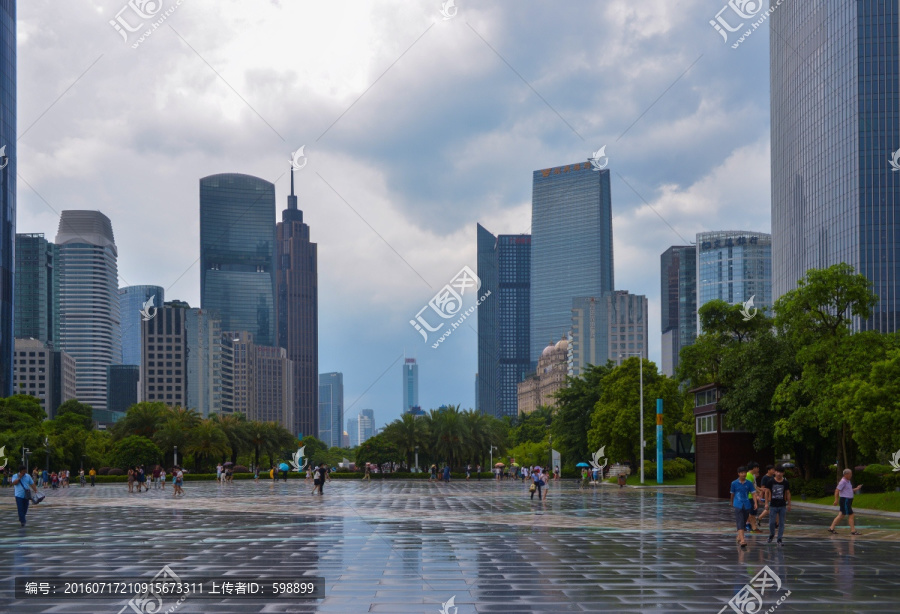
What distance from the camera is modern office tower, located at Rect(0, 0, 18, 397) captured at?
11250cm

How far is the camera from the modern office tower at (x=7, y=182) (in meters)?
112

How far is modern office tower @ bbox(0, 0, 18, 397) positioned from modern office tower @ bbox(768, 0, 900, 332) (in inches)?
3897

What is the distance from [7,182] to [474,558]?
114 metres

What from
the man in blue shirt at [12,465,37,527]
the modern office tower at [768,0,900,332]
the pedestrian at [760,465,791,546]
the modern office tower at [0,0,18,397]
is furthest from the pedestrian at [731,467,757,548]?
the modern office tower at [0,0,18,397]

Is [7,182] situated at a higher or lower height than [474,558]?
higher

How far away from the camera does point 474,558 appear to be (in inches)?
715

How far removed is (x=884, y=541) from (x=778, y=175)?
119 metres

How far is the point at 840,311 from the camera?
4094cm

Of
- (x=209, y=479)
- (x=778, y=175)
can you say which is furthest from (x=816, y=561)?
(x=778, y=175)

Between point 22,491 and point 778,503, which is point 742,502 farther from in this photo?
point 22,491

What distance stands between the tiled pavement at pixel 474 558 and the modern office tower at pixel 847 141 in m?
85.6

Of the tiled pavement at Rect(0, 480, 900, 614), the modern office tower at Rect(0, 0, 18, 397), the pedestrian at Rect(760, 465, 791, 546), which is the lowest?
the tiled pavement at Rect(0, 480, 900, 614)

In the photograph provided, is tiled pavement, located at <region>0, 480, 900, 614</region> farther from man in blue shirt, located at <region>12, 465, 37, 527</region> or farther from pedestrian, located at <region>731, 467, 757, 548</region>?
man in blue shirt, located at <region>12, 465, 37, 527</region>

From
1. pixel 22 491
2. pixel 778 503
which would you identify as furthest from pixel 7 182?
pixel 778 503
